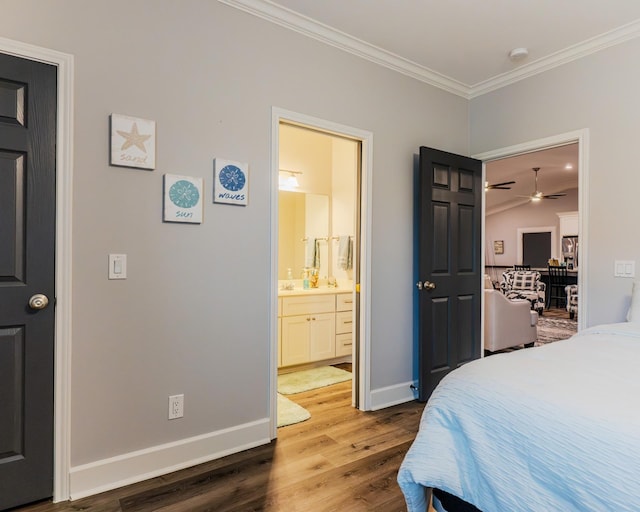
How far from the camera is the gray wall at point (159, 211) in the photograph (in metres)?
1.95

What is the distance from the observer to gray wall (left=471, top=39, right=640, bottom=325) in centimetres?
264

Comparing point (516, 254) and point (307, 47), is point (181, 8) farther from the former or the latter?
point (516, 254)

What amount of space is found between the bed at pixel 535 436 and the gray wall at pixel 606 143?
1326mm

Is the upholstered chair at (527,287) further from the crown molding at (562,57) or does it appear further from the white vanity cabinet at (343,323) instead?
the crown molding at (562,57)

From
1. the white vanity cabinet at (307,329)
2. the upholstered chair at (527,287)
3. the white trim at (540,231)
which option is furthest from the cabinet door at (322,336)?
the white trim at (540,231)

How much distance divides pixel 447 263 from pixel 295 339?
165 centimetres

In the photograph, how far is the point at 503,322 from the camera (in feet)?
15.9

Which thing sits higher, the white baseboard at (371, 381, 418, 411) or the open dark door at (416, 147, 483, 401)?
the open dark door at (416, 147, 483, 401)

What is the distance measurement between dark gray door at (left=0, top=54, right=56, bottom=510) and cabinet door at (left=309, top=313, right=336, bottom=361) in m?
2.51

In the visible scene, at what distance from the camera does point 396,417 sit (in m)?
2.93

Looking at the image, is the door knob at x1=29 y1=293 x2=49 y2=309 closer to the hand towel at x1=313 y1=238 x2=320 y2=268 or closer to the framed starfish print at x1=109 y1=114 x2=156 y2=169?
the framed starfish print at x1=109 y1=114 x2=156 y2=169

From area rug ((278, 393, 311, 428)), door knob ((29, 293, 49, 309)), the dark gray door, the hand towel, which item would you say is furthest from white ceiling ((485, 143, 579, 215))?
door knob ((29, 293, 49, 309))

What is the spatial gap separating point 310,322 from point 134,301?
2.22 m

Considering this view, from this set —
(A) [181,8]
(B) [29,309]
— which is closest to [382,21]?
(A) [181,8]
